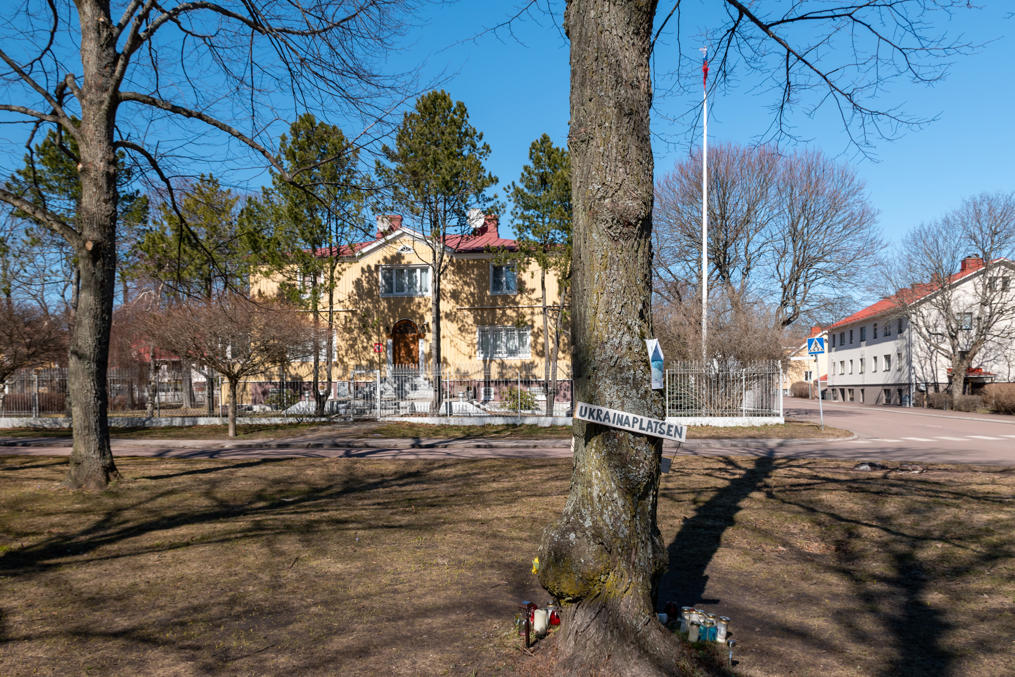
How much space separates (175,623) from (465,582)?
2140 millimetres

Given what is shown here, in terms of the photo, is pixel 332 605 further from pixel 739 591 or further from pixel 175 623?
pixel 739 591

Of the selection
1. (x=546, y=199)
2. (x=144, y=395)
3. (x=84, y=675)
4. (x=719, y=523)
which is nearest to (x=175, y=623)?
(x=84, y=675)

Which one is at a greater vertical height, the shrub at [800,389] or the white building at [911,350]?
the white building at [911,350]

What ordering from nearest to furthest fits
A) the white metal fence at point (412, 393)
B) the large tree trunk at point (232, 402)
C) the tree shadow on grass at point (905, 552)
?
1. the tree shadow on grass at point (905, 552)
2. the large tree trunk at point (232, 402)
3. the white metal fence at point (412, 393)

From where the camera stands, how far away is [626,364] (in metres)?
3.74

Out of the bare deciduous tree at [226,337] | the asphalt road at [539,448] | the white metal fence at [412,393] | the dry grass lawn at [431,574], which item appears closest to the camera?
the dry grass lawn at [431,574]

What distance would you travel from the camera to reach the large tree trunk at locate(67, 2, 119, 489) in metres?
8.48

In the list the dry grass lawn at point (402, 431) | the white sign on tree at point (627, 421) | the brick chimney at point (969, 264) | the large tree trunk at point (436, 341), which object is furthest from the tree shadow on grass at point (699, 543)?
the brick chimney at point (969, 264)

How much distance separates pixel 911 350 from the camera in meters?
41.3

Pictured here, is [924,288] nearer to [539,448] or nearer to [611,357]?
[539,448]

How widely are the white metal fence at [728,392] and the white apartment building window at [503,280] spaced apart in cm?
1000

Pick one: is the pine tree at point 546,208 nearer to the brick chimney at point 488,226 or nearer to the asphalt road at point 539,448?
the brick chimney at point 488,226

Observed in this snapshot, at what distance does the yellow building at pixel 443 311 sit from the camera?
2912 cm

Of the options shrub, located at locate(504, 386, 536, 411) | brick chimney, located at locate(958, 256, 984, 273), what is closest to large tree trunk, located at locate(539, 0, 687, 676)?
shrub, located at locate(504, 386, 536, 411)
